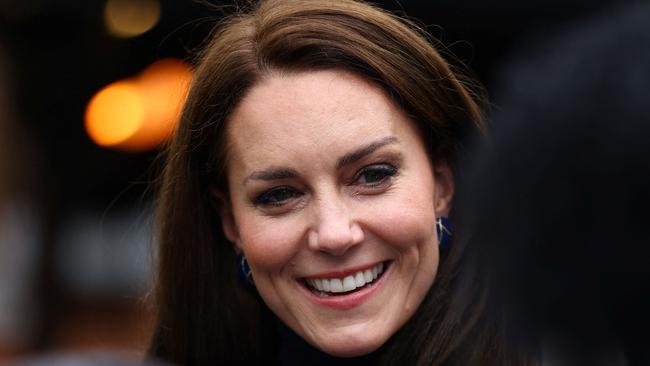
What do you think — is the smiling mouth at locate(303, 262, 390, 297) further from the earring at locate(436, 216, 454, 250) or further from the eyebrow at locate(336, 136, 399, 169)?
the eyebrow at locate(336, 136, 399, 169)

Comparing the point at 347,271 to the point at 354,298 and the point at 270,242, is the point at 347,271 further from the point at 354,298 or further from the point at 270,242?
the point at 270,242

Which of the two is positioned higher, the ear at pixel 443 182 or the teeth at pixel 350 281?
the ear at pixel 443 182

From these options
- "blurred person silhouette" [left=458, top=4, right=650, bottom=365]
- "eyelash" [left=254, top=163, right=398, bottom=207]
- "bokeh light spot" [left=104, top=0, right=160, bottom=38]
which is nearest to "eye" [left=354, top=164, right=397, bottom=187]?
"eyelash" [left=254, top=163, right=398, bottom=207]

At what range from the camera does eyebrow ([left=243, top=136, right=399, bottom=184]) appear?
8.02 ft

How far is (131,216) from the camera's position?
29.2ft

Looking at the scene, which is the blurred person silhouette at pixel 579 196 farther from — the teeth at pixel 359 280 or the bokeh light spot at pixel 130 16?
the bokeh light spot at pixel 130 16

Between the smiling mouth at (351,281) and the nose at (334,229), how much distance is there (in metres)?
0.08

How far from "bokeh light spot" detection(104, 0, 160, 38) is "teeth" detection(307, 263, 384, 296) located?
4012 millimetres

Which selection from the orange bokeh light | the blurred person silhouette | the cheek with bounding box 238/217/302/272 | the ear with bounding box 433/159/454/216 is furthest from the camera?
the orange bokeh light

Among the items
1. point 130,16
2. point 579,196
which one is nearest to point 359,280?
point 579,196

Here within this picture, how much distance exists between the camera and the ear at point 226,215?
9.21 ft

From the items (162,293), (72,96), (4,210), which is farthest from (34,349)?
(162,293)

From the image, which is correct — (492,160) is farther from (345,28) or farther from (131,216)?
(131,216)

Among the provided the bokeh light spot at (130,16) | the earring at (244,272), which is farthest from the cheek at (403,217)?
the bokeh light spot at (130,16)
